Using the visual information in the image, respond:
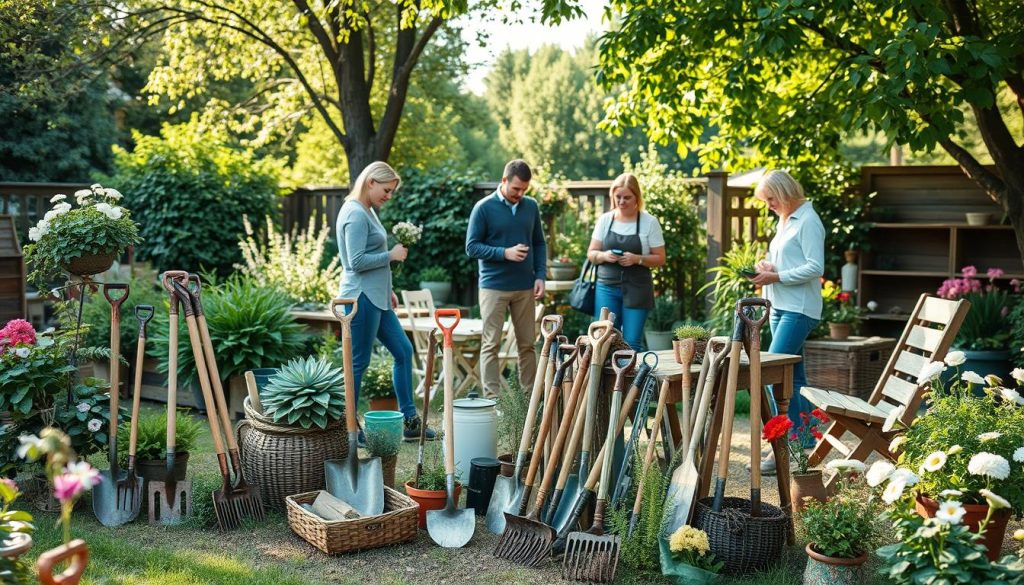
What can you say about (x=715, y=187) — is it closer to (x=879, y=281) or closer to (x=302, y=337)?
(x=879, y=281)

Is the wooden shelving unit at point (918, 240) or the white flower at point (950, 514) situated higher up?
the wooden shelving unit at point (918, 240)

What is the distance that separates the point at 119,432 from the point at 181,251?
572 cm

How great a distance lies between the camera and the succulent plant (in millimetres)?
4395

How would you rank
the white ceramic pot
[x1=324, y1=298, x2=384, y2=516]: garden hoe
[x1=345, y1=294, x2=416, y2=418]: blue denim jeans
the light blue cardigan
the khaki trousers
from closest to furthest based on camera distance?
[x1=324, y1=298, x2=384, y2=516]: garden hoe → the white ceramic pot → the light blue cardigan → [x1=345, y1=294, x2=416, y2=418]: blue denim jeans → the khaki trousers

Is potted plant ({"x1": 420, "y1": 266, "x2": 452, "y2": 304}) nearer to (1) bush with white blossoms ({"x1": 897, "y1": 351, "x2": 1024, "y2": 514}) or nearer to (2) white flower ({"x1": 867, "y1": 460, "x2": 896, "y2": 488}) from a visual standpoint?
(1) bush with white blossoms ({"x1": 897, "y1": 351, "x2": 1024, "y2": 514})

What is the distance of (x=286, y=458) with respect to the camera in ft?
14.5

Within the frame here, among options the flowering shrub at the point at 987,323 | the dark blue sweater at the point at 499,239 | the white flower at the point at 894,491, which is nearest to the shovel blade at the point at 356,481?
the dark blue sweater at the point at 499,239

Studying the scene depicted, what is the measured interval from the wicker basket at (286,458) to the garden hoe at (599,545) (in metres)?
1.36

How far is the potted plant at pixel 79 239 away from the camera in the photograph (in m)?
4.60

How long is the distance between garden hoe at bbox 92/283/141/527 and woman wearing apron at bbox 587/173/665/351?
2.92m

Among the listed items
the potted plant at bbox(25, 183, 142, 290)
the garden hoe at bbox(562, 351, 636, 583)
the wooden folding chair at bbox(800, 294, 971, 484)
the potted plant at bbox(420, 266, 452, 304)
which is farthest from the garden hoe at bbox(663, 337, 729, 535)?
the potted plant at bbox(420, 266, 452, 304)

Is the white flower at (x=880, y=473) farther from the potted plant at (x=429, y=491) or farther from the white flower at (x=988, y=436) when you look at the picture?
the potted plant at (x=429, y=491)

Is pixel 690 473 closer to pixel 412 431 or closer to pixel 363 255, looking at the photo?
pixel 363 255

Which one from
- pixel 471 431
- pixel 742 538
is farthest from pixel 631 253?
pixel 742 538
